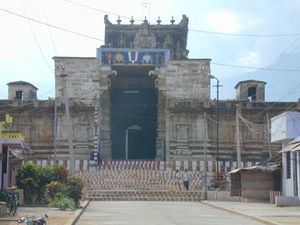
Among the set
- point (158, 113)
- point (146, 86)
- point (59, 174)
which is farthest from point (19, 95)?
point (59, 174)

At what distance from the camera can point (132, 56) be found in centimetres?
5712

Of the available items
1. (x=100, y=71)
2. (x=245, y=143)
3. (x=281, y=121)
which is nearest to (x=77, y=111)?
(x=100, y=71)

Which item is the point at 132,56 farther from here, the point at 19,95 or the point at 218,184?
the point at 218,184

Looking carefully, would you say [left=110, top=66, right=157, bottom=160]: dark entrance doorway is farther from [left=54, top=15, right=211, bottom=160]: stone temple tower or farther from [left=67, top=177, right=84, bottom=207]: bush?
[left=67, top=177, right=84, bottom=207]: bush

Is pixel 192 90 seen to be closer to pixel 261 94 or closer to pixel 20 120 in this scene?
pixel 261 94

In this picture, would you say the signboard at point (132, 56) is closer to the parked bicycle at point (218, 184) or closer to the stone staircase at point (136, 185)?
the stone staircase at point (136, 185)

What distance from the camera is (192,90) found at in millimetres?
58844

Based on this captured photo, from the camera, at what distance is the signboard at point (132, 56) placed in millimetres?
57125

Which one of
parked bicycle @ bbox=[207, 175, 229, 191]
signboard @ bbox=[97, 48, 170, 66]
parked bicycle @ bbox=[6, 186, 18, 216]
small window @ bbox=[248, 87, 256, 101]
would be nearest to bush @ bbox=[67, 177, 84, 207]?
parked bicycle @ bbox=[6, 186, 18, 216]

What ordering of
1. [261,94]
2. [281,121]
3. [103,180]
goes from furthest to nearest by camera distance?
[261,94]
[103,180]
[281,121]

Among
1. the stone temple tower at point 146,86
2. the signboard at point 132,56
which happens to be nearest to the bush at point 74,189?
the stone temple tower at point 146,86

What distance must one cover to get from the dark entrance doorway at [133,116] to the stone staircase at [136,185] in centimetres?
1280

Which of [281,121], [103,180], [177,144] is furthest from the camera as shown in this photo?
[177,144]

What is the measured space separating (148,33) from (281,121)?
101 feet
